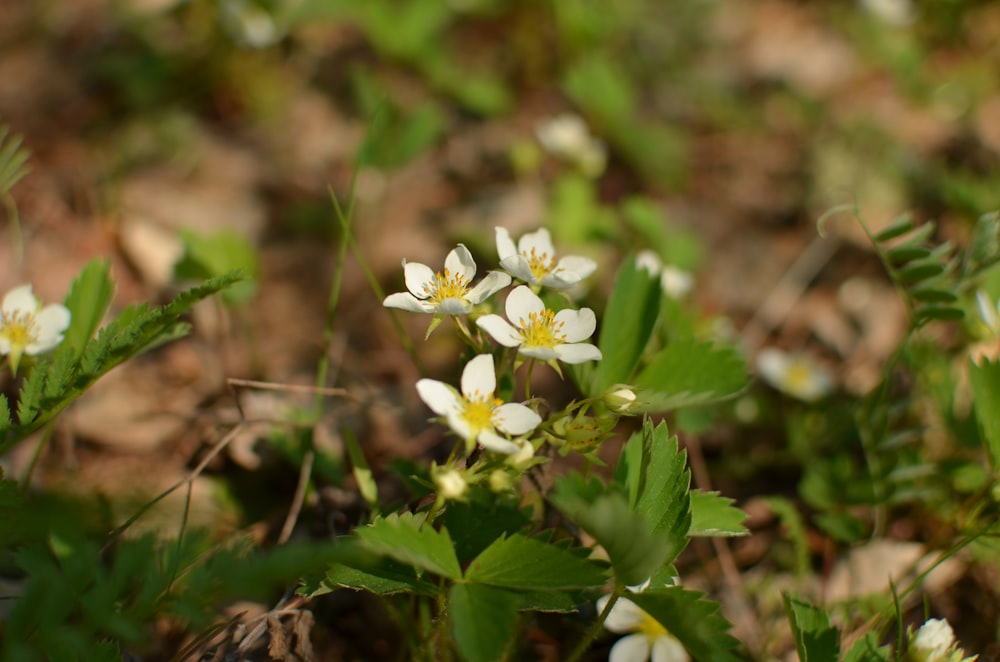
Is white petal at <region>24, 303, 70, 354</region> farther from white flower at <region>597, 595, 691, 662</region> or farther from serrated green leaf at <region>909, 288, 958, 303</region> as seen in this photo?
serrated green leaf at <region>909, 288, 958, 303</region>

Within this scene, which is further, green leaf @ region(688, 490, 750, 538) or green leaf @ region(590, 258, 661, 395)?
green leaf @ region(590, 258, 661, 395)

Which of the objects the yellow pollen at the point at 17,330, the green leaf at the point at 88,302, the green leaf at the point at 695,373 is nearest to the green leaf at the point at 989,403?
the green leaf at the point at 695,373

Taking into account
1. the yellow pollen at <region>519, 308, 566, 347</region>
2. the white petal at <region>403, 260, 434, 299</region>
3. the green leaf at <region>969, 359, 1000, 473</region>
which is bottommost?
the green leaf at <region>969, 359, 1000, 473</region>

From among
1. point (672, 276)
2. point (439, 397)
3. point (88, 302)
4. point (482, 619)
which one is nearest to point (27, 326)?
point (88, 302)

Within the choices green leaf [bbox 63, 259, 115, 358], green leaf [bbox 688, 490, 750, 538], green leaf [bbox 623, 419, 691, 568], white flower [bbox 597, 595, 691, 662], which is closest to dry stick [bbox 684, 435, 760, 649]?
white flower [bbox 597, 595, 691, 662]

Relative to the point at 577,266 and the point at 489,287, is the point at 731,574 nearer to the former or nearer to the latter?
the point at 577,266

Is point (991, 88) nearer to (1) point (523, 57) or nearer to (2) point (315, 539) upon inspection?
(1) point (523, 57)

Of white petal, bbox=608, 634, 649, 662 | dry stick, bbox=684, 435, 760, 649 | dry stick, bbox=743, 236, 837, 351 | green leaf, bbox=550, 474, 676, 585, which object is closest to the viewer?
green leaf, bbox=550, 474, 676, 585
